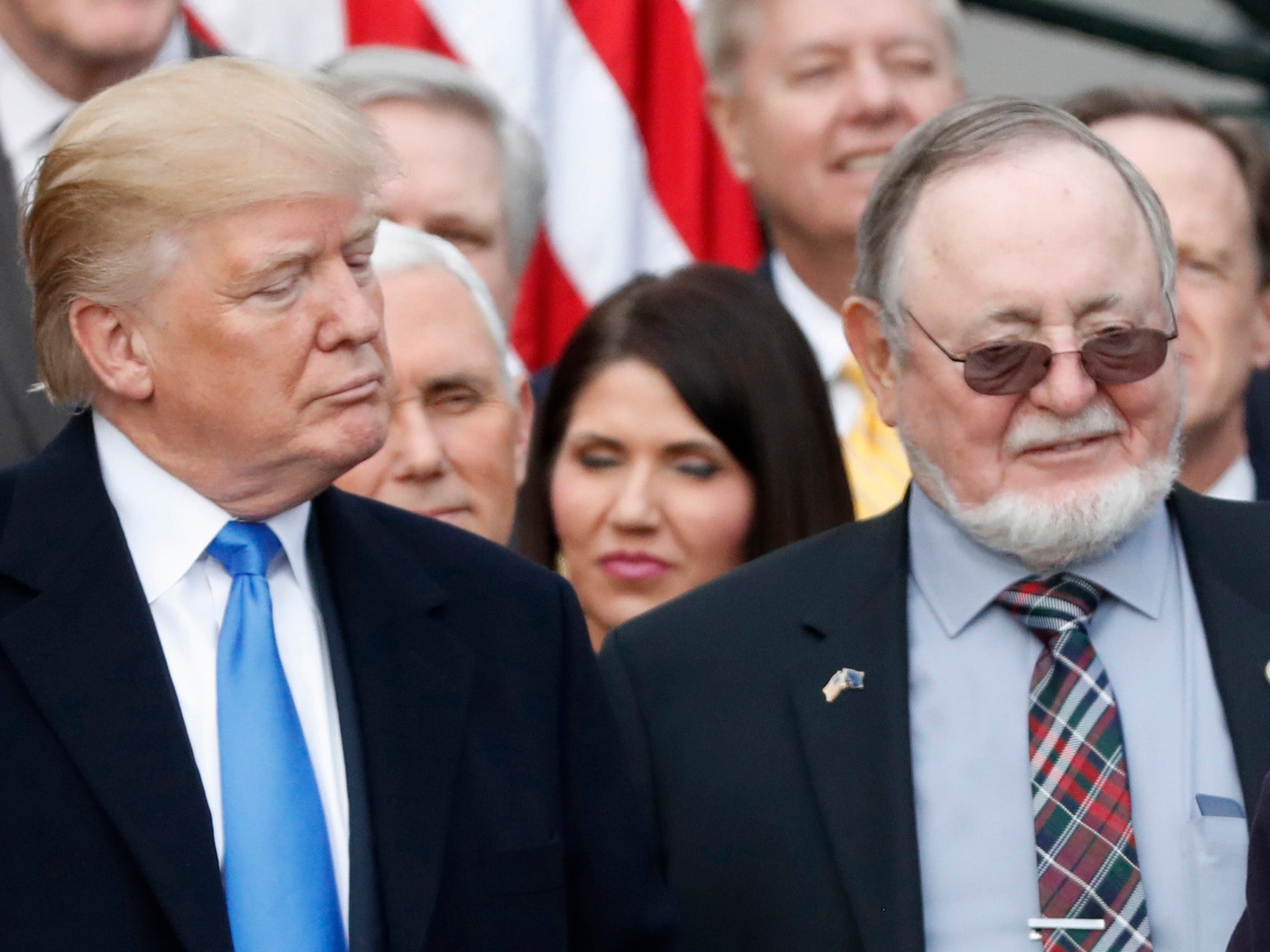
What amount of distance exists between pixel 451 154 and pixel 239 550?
6.71 ft

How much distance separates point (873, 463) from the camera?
4.44 metres

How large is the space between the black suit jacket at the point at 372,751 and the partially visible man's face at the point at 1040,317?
2.01 ft

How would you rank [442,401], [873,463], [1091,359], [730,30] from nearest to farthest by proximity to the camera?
[1091,359] → [442,401] → [873,463] → [730,30]

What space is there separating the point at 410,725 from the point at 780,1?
2.62 m

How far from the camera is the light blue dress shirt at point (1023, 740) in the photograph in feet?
9.56

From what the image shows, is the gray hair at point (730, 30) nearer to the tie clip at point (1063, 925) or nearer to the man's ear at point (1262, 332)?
the man's ear at point (1262, 332)

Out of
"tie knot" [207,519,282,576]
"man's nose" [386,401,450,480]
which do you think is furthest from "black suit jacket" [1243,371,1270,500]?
"tie knot" [207,519,282,576]

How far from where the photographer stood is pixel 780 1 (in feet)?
16.2

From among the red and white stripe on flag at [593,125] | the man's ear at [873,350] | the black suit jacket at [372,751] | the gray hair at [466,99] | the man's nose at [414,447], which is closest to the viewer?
the black suit jacket at [372,751]

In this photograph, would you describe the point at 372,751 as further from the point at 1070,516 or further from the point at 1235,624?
the point at 1235,624

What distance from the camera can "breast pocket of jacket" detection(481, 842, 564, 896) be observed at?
110 inches

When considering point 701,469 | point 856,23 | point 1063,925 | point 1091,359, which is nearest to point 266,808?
point 1063,925

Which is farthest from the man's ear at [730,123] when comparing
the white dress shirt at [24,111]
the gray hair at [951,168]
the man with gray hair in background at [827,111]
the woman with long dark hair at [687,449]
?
the gray hair at [951,168]

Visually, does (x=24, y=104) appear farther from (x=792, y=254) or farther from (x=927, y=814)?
(x=927, y=814)
